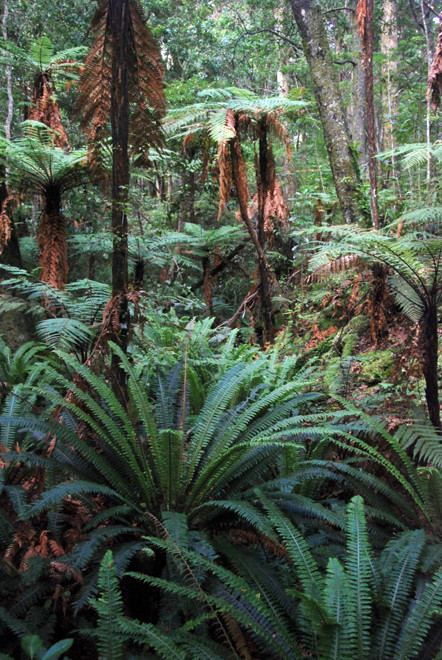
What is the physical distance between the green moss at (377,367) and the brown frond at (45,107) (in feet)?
15.9

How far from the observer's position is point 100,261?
8.34m

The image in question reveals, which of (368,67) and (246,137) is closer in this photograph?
(368,67)

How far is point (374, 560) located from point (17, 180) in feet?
17.3

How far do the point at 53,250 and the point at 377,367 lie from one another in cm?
369

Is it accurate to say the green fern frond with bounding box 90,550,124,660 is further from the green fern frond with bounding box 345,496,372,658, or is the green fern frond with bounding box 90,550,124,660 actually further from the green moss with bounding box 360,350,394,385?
the green moss with bounding box 360,350,394,385

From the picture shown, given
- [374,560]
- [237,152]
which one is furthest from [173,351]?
[237,152]

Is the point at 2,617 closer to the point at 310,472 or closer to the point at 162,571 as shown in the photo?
the point at 162,571

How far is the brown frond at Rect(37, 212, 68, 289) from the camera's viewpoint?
4.86m

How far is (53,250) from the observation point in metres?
4.93

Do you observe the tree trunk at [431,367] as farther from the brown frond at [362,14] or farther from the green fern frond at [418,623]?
the brown frond at [362,14]

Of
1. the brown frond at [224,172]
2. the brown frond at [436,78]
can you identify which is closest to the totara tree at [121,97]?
the brown frond at [224,172]

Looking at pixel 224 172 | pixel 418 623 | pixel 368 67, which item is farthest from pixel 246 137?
pixel 418 623

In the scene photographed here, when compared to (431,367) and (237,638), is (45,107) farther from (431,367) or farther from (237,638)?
(237,638)

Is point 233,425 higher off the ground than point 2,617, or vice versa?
point 233,425
